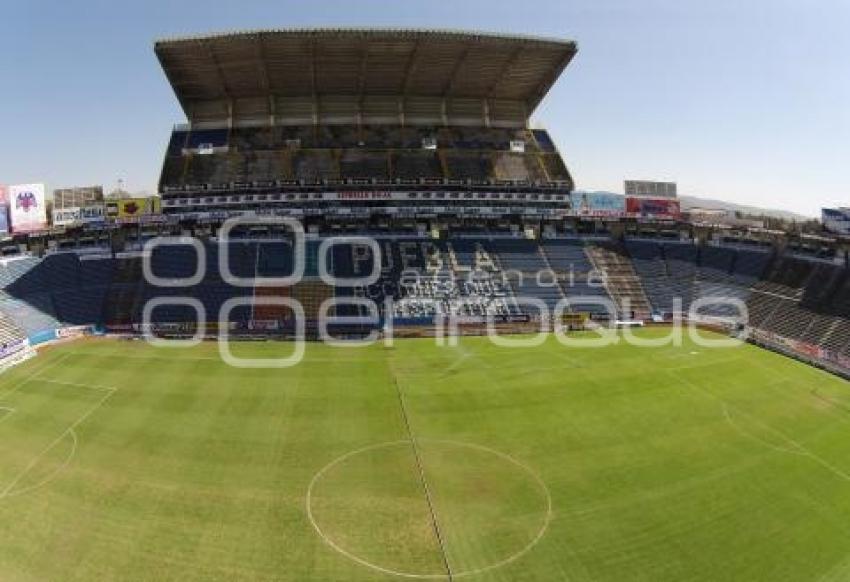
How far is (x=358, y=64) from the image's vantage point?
250 feet

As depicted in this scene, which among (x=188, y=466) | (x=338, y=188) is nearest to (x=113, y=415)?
(x=188, y=466)

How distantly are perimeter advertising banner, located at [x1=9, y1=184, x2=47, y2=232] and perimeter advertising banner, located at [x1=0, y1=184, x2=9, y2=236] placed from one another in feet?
1.18

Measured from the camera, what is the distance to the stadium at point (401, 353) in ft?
80.5

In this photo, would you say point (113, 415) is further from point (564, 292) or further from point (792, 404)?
point (564, 292)

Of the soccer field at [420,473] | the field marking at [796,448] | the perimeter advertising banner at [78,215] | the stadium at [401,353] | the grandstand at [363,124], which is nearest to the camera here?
the soccer field at [420,473]

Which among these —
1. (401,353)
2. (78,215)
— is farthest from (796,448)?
(78,215)

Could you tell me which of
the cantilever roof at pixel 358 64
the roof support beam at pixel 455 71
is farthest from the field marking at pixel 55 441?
the roof support beam at pixel 455 71

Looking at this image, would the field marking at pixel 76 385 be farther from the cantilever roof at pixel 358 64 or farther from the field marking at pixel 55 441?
the cantilever roof at pixel 358 64

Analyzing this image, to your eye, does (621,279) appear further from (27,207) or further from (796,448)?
(27,207)

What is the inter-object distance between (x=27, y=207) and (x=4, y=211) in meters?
2.18

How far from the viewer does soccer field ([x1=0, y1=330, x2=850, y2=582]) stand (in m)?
22.9

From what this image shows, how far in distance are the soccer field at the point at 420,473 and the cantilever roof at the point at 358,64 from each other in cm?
4096

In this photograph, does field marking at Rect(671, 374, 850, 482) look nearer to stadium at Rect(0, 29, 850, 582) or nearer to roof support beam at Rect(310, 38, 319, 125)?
stadium at Rect(0, 29, 850, 582)

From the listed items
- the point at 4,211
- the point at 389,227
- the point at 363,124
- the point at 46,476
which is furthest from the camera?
the point at 363,124
